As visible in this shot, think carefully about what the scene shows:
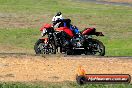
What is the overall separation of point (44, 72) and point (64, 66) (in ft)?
3.42

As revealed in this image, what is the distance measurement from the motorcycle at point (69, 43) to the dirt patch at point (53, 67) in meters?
1.68

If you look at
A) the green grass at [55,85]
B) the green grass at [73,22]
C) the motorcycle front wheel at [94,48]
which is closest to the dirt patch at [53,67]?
the green grass at [55,85]

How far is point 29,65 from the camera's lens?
1605 centimetres

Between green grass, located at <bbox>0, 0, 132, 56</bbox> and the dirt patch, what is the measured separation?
189 inches

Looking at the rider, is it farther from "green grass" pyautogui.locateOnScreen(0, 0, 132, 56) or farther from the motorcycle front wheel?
"green grass" pyautogui.locateOnScreen(0, 0, 132, 56)

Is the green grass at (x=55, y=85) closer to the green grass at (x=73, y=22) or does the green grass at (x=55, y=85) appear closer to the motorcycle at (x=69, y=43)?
the motorcycle at (x=69, y=43)

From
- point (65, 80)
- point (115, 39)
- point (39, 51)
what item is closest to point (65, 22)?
point (39, 51)

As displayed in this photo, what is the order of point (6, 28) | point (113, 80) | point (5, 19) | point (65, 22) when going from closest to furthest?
point (113, 80) → point (65, 22) → point (6, 28) → point (5, 19)

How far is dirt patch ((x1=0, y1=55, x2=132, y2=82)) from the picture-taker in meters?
14.6

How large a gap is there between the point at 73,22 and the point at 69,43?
17.0 metres

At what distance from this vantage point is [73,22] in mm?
36750

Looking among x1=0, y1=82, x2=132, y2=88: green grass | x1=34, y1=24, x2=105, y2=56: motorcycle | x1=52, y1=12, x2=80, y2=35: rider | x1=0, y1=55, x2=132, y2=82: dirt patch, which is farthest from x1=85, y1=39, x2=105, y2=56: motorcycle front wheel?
x1=0, y1=82, x2=132, y2=88: green grass

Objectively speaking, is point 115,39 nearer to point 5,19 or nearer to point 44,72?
point 5,19

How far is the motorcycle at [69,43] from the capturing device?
19547mm
